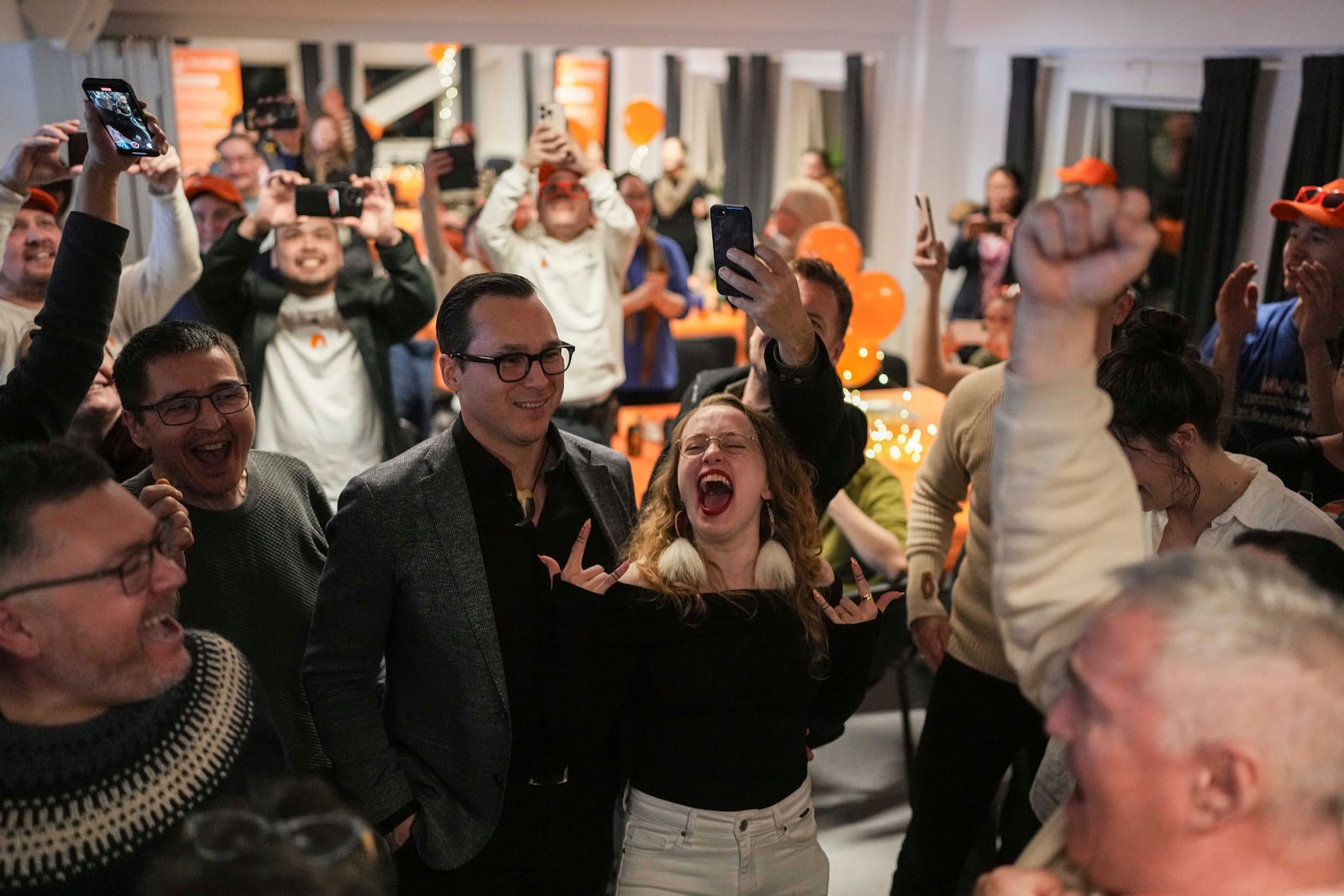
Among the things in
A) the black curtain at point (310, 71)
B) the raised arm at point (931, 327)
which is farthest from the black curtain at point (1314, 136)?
the black curtain at point (310, 71)

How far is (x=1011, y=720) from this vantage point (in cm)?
232

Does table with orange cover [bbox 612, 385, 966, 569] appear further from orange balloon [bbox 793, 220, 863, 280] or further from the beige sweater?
the beige sweater

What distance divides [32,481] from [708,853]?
115 centimetres

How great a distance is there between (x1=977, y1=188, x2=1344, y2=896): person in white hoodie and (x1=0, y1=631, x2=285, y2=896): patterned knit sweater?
886mm

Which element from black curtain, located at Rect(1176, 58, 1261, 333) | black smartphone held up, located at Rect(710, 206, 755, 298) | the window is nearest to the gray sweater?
black smartphone held up, located at Rect(710, 206, 755, 298)

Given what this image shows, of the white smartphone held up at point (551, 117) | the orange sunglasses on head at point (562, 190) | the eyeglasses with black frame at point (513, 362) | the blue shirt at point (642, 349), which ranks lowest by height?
the blue shirt at point (642, 349)

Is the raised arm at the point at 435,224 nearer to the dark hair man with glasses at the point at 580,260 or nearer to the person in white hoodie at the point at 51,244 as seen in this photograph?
the dark hair man with glasses at the point at 580,260

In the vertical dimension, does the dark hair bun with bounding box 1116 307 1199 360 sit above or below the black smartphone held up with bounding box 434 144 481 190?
below

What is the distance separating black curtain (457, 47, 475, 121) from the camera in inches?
540

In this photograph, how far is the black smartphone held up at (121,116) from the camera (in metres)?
2.04

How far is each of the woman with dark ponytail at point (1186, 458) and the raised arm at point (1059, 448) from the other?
97cm

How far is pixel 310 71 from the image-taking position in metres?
12.0

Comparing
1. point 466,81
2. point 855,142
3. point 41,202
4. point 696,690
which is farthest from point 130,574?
point 466,81

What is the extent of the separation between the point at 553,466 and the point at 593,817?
2.12 ft
